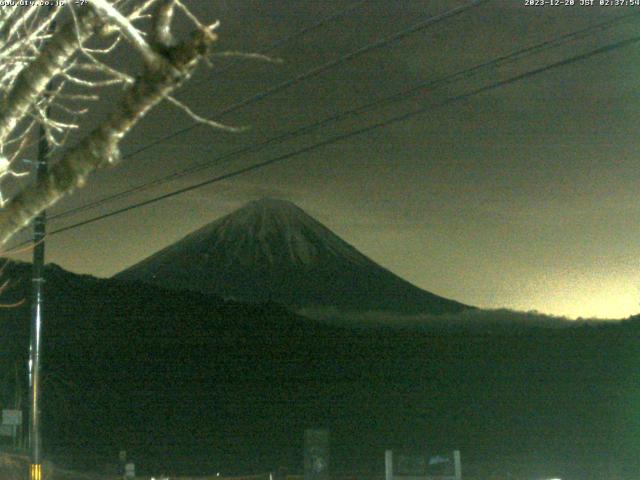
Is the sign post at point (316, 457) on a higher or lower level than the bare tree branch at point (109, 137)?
lower

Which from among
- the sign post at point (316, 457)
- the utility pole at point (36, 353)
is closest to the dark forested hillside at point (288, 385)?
the sign post at point (316, 457)

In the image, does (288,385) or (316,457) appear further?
(288,385)

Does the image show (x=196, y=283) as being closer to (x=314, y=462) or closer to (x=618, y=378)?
(x=618, y=378)

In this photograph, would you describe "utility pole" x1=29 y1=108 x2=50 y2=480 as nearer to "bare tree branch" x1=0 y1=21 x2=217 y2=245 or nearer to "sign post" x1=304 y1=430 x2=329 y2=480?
"sign post" x1=304 y1=430 x2=329 y2=480

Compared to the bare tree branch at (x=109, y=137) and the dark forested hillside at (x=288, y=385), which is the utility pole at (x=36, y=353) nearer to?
the bare tree branch at (x=109, y=137)

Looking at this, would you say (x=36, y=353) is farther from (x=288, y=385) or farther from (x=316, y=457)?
(x=288, y=385)

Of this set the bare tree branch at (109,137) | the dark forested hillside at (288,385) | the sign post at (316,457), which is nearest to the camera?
the bare tree branch at (109,137)

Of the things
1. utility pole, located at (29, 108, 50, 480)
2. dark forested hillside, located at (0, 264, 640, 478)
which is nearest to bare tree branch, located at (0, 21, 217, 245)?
utility pole, located at (29, 108, 50, 480)

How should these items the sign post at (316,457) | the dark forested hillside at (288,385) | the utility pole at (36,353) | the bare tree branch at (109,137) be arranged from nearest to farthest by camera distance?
the bare tree branch at (109,137) → the utility pole at (36,353) → the sign post at (316,457) → the dark forested hillside at (288,385)

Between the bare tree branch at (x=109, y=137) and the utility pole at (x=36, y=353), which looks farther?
the utility pole at (x=36, y=353)

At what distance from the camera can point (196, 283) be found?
197875 mm

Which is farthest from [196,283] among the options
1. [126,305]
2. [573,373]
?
[573,373]

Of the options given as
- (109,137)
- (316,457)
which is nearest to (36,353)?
(316,457)

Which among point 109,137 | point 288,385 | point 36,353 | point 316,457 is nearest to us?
point 109,137
